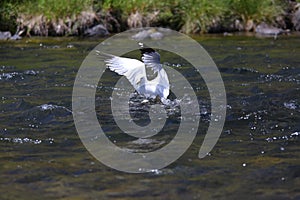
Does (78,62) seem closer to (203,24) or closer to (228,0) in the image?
(203,24)

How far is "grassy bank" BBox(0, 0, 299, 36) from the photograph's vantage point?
16281mm

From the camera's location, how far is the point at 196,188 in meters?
4.79

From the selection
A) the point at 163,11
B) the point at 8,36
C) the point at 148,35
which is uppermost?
the point at 163,11

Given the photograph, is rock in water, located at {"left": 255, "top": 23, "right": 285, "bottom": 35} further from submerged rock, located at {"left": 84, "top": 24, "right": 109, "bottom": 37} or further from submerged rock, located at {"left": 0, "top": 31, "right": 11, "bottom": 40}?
submerged rock, located at {"left": 0, "top": 31, "right": 11, "bottom": 40}

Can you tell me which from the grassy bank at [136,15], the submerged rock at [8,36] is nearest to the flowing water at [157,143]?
the submerged rock at [8,36]

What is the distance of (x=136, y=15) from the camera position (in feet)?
55.6

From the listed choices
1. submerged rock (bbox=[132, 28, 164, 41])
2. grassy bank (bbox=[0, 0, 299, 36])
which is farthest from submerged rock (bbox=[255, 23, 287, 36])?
submerged rock (bbox=[132, 28, 164, 41])

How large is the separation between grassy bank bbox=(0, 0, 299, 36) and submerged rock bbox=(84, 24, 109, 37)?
0.23 metres

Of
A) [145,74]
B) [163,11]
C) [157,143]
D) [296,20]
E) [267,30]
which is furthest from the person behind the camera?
[296,20]

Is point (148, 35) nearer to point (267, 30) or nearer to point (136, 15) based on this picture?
point (136, 15)

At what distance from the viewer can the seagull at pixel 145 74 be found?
780 cm

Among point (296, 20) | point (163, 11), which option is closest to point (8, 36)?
point (163, 11)

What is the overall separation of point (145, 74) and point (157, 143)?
6.84 ft

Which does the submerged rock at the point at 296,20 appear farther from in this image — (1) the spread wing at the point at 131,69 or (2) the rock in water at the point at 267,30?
(1) the spread wing at the point at 131,69
